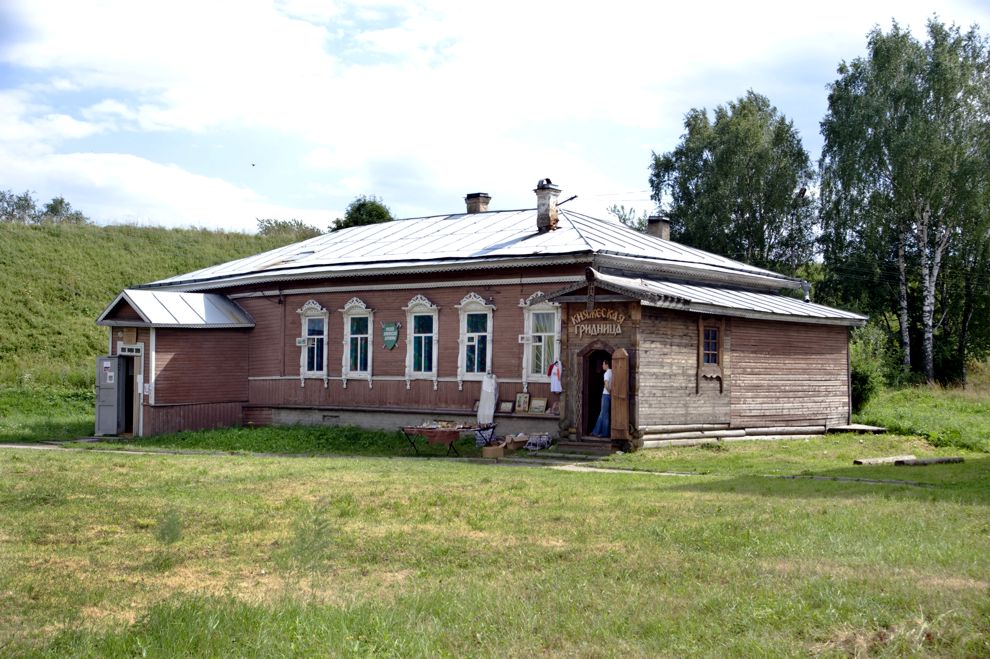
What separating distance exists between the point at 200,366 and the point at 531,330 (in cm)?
1022

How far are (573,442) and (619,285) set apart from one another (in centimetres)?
361

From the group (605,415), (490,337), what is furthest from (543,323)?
(605,415)

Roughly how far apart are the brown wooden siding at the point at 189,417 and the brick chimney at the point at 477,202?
9478 millimetres

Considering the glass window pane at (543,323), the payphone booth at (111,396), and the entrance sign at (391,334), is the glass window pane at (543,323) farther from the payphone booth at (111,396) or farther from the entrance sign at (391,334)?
the payphone booth at (111,396)

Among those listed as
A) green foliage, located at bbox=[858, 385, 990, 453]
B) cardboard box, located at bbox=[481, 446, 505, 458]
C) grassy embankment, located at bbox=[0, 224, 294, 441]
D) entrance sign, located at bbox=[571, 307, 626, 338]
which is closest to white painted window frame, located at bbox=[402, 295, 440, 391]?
cardboard box, located at bbox=[481, 446, 505, 458]

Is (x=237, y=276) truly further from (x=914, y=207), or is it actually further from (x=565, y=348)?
(x=914, y=207)

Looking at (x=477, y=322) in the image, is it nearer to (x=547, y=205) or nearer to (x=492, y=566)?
(x=547, y=205)

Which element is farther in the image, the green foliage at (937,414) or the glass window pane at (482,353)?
the glass window pane at (482,353)

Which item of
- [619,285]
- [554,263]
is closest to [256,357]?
[554,263]

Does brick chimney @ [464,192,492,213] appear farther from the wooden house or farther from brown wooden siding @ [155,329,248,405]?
brown wooden siding @ [155,329,248,405]

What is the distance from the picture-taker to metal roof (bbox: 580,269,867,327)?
21609mm

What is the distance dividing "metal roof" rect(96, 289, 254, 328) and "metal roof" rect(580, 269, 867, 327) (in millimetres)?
11922

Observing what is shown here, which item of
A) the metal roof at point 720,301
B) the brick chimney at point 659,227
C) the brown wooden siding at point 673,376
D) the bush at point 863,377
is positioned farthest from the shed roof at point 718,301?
the brick chimney at point 659,227

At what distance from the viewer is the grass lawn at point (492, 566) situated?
721 cm
